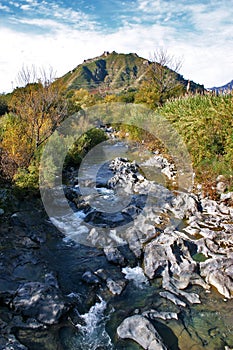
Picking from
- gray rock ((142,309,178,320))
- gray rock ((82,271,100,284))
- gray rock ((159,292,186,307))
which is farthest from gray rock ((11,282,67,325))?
gray rock ((159,292,186,307))

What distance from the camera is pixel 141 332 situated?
18.7ft

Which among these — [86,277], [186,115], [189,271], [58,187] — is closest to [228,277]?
[189,271]

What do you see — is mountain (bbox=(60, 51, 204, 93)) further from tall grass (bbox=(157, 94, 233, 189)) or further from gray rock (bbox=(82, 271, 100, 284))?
gray rock (bbox=(82, 271, 100, 284))

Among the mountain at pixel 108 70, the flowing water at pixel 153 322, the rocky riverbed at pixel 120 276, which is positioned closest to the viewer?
the flowing water at pixel 153 322

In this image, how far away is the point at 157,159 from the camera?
18.6m

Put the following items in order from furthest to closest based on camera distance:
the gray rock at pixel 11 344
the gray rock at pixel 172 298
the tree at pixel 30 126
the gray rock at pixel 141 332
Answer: the tree at pixel 30 126, the gray rock at pixel 172 298, the gray rock at pixel 141 332, the gray rock at pixel 11 344

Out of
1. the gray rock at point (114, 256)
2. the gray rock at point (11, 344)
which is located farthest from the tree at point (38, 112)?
the gray rock at point (11, 344)

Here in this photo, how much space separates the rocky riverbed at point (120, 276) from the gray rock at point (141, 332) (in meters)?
0.02

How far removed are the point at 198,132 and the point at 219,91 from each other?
3.69 m

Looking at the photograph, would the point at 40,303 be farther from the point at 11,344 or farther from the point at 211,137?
the point at 211,137

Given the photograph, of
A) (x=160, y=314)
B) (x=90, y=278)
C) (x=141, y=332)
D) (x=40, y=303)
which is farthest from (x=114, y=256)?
(x=141, y=332)

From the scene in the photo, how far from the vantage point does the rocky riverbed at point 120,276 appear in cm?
580

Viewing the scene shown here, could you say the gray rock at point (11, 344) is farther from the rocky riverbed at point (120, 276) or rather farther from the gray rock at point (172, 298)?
the gray rock at point (172, 298)

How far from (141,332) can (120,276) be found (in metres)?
2.08
